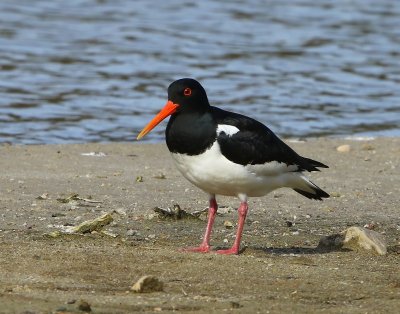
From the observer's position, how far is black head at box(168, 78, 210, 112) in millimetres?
6643

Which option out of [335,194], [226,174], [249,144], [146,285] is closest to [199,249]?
[226,174]

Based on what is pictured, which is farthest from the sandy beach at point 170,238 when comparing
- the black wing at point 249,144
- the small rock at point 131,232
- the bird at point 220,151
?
the black wing at point 249,144

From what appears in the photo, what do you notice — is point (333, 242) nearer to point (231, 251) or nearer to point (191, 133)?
point (231, 251)

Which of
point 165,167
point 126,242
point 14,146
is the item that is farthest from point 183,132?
point 14,146

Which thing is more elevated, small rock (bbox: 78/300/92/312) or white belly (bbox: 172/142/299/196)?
white belly (bbox: 172/142/299/196)

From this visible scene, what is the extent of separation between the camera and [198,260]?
611cm

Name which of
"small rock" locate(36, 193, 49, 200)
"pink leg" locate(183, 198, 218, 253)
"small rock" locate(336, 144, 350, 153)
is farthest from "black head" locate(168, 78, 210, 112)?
"small rock" locate(336, 144, 350, 153)

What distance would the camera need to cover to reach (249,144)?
260 inches

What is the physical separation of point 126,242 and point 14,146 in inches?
162

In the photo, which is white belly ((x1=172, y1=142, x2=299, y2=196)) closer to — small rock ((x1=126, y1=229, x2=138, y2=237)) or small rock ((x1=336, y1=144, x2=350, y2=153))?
small rock ((x1=126, y1=229, x2=138, y2=237))

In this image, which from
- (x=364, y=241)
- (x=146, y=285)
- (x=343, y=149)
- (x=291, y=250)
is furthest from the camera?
(x=343, y=149)

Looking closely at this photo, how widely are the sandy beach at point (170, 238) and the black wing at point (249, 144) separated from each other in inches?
23.6

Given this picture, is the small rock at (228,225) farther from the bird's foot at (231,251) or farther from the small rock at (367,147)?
the small rock at (367,147)

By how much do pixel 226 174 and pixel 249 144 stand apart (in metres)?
0.27
